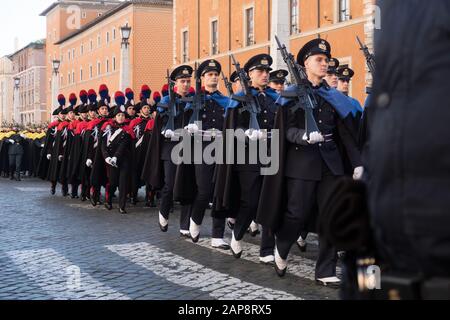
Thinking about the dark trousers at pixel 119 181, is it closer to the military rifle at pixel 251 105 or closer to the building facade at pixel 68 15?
the military rifle at pixel 251 105

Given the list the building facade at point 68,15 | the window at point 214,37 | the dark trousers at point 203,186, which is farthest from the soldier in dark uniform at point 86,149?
the building facade at point 68,15

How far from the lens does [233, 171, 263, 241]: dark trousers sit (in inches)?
323

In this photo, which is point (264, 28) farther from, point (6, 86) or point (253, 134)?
point (6, 86)

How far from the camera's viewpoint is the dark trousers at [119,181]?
1331 centimetres

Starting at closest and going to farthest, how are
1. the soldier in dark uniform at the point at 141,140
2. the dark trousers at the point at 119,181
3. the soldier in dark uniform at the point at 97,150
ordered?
the dark trousers at the point at 119,181
the soldier in dark uniform at the point at 141,140
the soldier in dark uniform at the point at 97,150

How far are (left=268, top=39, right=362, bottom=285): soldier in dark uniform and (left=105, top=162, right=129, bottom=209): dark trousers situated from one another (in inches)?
262

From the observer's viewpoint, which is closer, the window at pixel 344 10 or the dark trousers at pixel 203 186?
the dark trousers at pixel 203 186

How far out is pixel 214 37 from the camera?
145ft

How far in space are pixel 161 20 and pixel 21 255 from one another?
5409 cm

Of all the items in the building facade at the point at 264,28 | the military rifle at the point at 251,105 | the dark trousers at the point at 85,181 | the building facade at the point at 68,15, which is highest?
the building facade at the point at 68,15

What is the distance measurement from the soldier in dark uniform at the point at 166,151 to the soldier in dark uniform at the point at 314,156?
3.15 metres

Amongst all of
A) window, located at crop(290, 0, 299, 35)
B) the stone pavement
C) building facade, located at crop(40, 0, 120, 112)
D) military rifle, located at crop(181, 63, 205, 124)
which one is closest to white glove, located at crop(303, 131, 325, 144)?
the stone pavement

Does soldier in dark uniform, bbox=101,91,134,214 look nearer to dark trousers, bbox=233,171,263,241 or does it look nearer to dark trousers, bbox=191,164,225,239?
dark trousers, bbox=191,164,225,239

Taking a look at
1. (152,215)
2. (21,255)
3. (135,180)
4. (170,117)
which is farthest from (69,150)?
(21,255)
